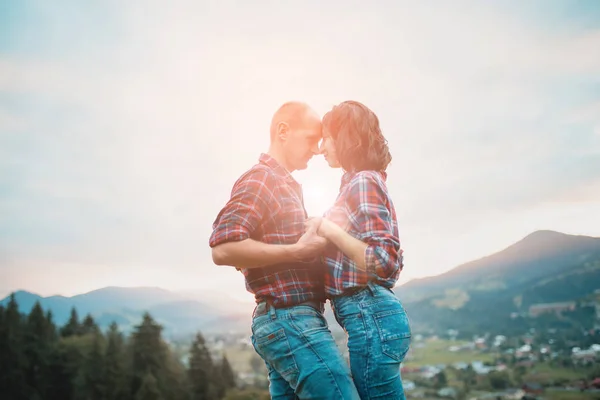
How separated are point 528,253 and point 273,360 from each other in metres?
107

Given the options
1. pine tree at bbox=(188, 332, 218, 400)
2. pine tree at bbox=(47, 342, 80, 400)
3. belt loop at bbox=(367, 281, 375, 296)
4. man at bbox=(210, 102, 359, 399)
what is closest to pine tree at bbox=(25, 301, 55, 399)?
pine tree at bbox=(47, 342, 80, 400)

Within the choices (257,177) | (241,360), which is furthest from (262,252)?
(241,360)

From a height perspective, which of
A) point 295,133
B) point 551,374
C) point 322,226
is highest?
point 295,133

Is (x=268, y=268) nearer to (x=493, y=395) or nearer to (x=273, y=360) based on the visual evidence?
(x=273, y=360)

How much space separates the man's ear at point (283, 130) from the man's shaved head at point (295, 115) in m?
0.01

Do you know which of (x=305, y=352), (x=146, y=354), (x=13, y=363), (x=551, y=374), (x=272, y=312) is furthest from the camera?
(x=551, y=374)

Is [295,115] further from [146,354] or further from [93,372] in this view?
[93,372]

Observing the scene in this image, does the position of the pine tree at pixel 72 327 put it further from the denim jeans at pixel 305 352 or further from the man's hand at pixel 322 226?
the man's hand at pixel 322 226

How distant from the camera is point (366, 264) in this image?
2.51 m

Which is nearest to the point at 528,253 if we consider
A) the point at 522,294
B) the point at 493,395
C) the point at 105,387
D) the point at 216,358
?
the point at 522,294

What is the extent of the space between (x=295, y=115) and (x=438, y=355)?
8009 cm

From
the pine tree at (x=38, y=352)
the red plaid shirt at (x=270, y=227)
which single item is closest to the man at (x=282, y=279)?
the red plaid shirt at (x=270, y=227)

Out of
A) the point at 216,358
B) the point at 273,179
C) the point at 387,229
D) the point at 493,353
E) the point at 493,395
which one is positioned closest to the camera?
the point at 387,229

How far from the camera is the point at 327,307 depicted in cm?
289
